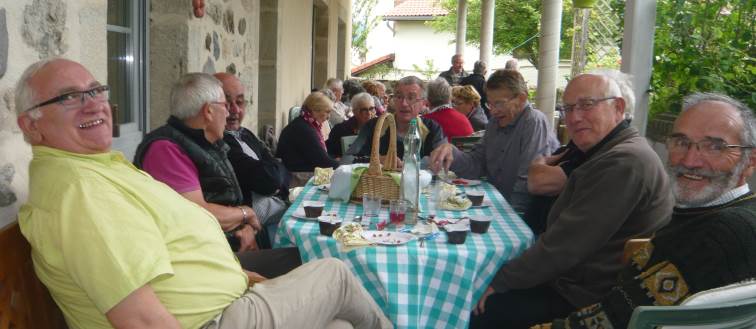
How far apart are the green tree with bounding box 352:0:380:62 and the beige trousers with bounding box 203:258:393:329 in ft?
122

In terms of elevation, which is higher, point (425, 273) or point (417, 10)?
point (417, 10)

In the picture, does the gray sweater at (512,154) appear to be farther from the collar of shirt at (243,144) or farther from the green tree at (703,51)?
the collar of shirt at (243,144)


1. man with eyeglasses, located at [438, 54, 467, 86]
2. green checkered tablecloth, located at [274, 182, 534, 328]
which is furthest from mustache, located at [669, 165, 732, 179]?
man with eyeglasses, located at [438, 54, 467, 86]

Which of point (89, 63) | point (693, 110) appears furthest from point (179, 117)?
point (693, 110)

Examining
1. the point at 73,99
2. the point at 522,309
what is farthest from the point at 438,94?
the point at 73,99

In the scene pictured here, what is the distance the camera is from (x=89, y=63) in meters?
2.28

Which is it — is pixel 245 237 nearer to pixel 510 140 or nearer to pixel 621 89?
pixel 510 140

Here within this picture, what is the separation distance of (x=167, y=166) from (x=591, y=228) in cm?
155

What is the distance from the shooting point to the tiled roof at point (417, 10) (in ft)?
111

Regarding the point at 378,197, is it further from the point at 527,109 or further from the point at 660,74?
the point at 660,74

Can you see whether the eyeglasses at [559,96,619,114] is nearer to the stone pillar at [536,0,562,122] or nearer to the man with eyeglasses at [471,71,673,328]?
the man with eyeglasses at [471,71,673,328]

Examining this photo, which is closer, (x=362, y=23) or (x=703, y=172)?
(x=703, y=172)

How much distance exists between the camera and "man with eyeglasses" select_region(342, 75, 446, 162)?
406 centimetres

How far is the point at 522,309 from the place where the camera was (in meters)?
2.29
